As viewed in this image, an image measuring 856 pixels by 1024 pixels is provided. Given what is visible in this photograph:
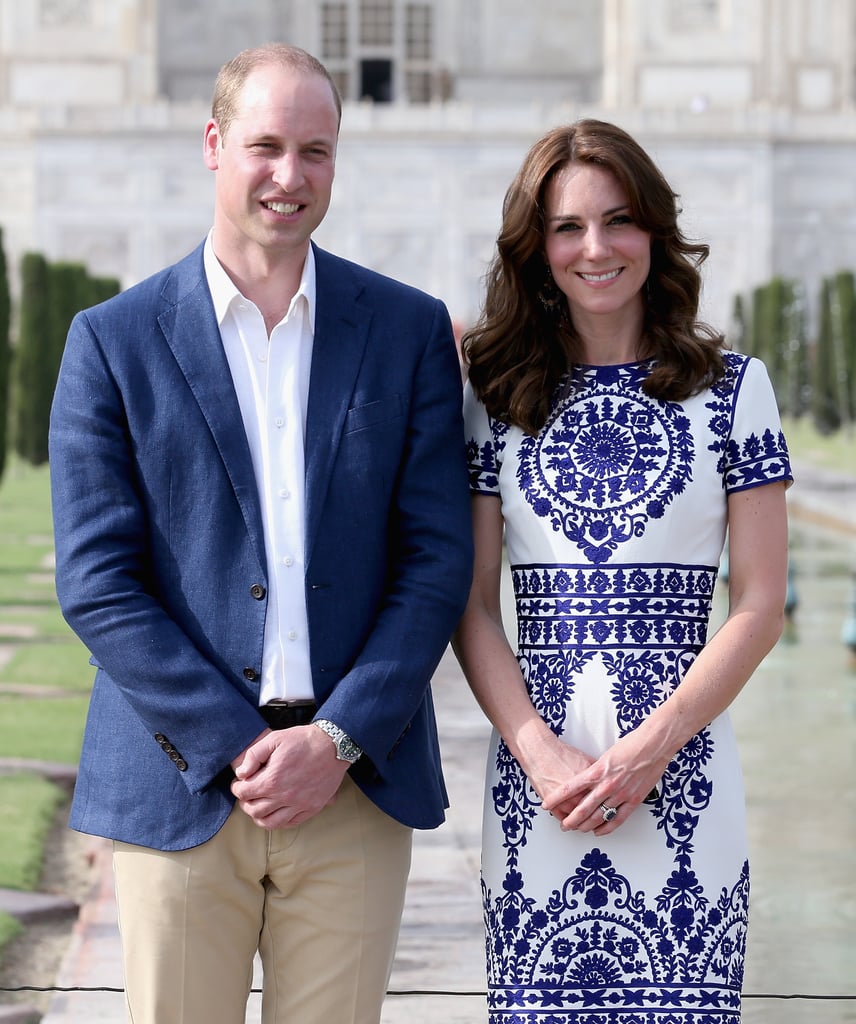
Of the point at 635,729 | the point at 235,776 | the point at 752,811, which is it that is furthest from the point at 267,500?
the point at 752,811

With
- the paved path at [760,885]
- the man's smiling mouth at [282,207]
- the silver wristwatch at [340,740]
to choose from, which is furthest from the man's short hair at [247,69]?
the paved path at [760,885]

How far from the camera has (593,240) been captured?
2.37m

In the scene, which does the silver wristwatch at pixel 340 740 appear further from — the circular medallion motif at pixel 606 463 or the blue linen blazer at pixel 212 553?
the circular medallion motif at pixel 606 463

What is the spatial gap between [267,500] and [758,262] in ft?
85.2

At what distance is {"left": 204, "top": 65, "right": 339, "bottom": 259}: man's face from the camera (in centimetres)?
222

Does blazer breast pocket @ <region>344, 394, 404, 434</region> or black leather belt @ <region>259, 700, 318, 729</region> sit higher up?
blazer breast pocket @ <region>344, 394, 404, 434</region>

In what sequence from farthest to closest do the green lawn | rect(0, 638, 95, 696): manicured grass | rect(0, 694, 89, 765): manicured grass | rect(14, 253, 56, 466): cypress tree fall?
rect(14, 253, 56, 466): cypress tree < rect(0, 638, 95, 696): manicured grass < rect(0, 694, 89, 765): manicured grass < the green lawn

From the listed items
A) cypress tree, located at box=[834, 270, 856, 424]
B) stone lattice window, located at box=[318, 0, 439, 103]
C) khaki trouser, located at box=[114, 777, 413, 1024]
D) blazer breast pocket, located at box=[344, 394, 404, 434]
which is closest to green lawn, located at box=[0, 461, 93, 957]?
khaki trouser, located at box=[114, 777, 413, 1024]

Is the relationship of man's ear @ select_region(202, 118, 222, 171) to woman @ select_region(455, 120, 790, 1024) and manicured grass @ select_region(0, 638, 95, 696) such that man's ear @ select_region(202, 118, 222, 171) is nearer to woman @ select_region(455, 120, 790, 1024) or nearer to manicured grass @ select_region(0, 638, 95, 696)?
woman @ select_region(455, 120, 790, 1024)

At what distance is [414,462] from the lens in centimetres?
231

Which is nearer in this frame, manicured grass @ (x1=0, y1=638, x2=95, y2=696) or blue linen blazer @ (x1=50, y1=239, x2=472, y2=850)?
blue linen blazer @ (x1=50, y1=239, x2=472, y2=850)

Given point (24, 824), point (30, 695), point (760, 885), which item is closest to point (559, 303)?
point (760, 885)

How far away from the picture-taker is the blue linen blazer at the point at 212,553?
221cm

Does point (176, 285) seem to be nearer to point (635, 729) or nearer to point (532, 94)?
point (635, 729)
